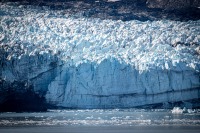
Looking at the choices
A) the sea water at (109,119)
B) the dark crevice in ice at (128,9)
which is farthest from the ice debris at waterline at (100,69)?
the dark crevice in ice at (128,9)

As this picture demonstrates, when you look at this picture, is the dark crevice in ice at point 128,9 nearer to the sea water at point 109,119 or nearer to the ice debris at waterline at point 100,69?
the ice debris at waterline at point 100,69

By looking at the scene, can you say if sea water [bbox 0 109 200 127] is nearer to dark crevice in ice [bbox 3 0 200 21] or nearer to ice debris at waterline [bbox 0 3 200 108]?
ice debris at waterline [bbox 0 3 200 108]

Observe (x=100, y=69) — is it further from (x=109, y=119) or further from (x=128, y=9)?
(x=128, y=9)

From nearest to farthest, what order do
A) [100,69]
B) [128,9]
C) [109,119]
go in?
[109,119] → [100,69] → [128,9]

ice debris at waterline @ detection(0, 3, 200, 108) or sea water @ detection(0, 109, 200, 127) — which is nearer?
sea water @ detection(0, 109, 200, 127)

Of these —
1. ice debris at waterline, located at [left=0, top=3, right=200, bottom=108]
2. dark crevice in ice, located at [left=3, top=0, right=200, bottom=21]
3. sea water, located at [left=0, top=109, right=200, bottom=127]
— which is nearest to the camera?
sea water, located at [left=0, top=109, right=200, bottom=127]

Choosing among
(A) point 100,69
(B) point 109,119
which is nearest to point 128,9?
(A) point 100,69

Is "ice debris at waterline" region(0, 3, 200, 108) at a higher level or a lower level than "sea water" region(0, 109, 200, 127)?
higher

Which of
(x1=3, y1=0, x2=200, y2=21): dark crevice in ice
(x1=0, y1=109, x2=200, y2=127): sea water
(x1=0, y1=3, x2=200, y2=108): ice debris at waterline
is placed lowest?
(x1=0, y1=109, x2=200, y2=127): sea water

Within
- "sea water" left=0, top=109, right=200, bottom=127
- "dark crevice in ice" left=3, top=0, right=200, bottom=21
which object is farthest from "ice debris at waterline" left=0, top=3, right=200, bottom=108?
"dark crevice in ice" left=3, top=0, right=200, bottom=21
